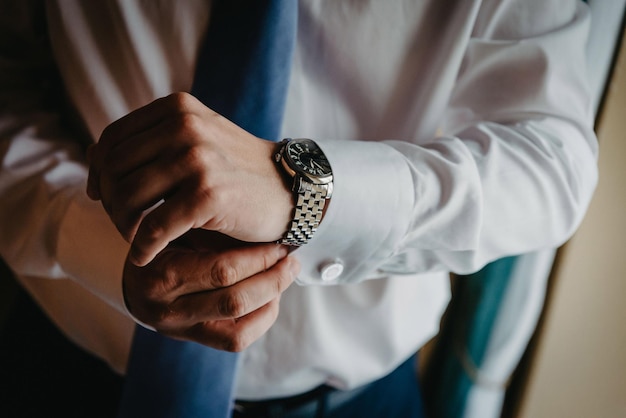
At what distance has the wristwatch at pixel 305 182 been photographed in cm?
47

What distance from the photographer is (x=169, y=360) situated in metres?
0.62

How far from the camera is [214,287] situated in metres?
0.48

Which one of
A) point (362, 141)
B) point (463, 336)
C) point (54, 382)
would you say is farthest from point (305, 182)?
point (463, 336)

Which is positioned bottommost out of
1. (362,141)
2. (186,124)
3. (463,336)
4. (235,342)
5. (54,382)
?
(463,336)

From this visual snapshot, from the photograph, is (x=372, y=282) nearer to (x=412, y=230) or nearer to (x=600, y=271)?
(x=412, y=230)

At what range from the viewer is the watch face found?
472 millimetres

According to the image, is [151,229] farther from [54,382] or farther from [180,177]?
[54,382]

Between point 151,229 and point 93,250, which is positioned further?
point 93,250

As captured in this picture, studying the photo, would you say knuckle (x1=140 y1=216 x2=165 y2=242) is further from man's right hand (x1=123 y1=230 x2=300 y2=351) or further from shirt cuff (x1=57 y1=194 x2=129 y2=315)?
shirt cuff (x1=57 y1=194 x2=129 y2=315)

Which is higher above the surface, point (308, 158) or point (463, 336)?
point (308, 158)

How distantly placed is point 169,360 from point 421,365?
104 centimetres

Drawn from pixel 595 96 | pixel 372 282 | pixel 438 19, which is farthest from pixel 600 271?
pixel 438 19

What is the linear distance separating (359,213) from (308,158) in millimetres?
87

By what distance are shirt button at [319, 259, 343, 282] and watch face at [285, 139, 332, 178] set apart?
0.12 meters
